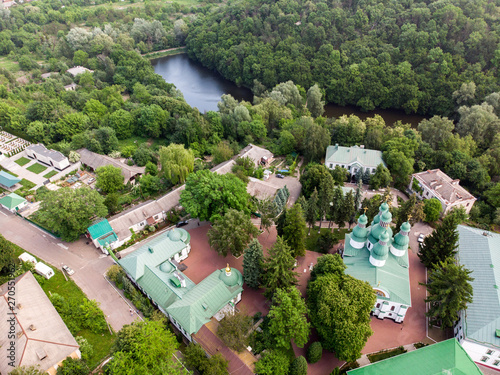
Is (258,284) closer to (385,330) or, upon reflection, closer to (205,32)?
(385,330)

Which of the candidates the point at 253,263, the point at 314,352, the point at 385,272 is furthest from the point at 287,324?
the point at 385,272

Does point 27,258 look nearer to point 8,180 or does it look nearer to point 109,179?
point 109,179

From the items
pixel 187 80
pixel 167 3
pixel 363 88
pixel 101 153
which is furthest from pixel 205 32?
pixel 101 153

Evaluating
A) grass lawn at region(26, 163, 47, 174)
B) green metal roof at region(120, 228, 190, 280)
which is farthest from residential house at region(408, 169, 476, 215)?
grass lawn at region(26, 163, 47, 174)

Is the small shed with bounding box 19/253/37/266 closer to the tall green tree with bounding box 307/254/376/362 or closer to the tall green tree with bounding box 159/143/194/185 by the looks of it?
the tall green tree with bounding box 159/143/194/185

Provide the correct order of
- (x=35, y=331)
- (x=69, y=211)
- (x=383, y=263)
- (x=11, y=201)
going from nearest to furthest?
1. (x=35, y=331)
2. (x=383, y=263)
3. (x=69, y=211)
4. (x=11, y=201)

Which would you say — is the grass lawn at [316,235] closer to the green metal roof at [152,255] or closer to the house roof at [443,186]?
the house roof at [443,186]
